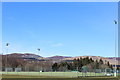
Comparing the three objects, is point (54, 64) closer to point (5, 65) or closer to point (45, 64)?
point (45, 64)

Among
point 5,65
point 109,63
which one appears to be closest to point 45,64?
point 5,65

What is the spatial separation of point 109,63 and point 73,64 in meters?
18.7

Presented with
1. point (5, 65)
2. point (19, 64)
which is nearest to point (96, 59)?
point (19, 64)

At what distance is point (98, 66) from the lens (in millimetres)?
84812

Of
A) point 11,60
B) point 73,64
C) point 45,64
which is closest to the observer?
point 11,60

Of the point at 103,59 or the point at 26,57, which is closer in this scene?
the point at 26,57

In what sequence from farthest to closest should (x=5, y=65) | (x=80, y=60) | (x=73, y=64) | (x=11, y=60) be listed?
(x=80, y=60) → (x=73, y=64) → (x=11, y=60) → (x=5, y=65)

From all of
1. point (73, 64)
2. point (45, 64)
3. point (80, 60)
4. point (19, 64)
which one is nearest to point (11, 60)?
point (19, 64)

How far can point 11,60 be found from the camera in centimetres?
6419

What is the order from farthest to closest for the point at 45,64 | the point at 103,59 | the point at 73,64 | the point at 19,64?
1. the point at 103,59
2. the point at 73,64
3. the point at 45,64
4. the point at 19,64

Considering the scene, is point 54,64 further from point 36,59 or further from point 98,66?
point 98,66

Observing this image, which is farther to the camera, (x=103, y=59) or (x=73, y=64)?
(x=103, y=59)

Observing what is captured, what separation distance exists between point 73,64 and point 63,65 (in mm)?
5895

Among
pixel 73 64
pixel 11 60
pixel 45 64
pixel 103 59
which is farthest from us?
pixel 103 59
